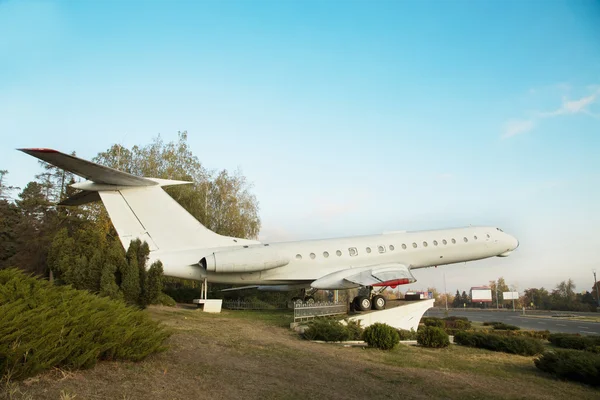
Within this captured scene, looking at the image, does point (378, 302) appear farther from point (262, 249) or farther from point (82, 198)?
point (82, 198)

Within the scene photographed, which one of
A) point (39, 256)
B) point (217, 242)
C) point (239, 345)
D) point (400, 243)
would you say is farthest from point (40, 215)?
point (239, 345)

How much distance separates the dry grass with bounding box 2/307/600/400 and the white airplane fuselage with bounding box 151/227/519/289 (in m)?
5.00

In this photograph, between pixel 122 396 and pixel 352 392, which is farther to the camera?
pixel 352 392

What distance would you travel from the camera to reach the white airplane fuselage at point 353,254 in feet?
59.4

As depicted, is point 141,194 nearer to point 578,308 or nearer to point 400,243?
point 400,243

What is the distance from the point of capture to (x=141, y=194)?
1606cm

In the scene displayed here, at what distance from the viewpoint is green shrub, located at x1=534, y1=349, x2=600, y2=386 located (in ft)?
32.6

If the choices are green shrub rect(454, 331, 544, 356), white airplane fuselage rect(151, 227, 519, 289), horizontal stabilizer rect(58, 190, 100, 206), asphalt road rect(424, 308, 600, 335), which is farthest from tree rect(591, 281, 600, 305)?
horizontal stabilizer rect(58, 190, 100, 206)

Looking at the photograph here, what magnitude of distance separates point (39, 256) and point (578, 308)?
242ft

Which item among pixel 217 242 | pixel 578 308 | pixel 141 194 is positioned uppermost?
pixel 141 194

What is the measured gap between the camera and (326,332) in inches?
516

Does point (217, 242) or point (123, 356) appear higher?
point (217, 242)

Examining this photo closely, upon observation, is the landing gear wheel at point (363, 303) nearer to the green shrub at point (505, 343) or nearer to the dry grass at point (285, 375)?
the green shrub at point (505, 343)

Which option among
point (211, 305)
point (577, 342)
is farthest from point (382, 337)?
point (211, 305)
